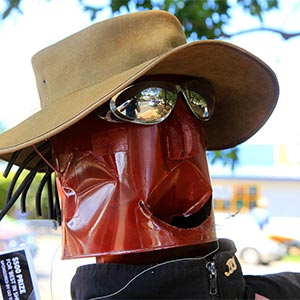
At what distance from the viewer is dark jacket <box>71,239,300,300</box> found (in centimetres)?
58

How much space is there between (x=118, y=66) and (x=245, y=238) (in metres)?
0.72

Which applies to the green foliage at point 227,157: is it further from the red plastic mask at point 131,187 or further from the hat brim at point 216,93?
the red plastic mask at point 131,187

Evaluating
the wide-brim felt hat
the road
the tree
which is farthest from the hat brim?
the tree

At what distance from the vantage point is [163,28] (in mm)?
662

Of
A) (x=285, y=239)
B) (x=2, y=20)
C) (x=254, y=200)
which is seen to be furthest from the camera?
(x=254, y=200)

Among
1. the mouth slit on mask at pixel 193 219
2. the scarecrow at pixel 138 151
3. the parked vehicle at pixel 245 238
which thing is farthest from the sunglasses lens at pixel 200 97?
the parked vehicle at pixel 245 238

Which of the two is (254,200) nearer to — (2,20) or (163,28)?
(2,20)

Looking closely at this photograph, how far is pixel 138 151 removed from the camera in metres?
0.61

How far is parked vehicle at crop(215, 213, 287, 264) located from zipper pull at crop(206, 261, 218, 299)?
23 cm

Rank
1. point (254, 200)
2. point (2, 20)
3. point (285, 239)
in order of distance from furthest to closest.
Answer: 1. point (254, 200)
2. point (2, 20)
3. point (285, 239)

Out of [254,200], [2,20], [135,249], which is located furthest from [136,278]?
[254,200]

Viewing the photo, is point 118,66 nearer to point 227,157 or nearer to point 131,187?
point 131,187

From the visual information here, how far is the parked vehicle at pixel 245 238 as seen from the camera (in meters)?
0.92

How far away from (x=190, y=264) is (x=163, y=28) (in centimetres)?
32
